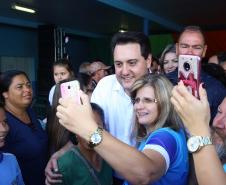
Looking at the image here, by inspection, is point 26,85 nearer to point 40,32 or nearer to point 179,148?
point 179,148

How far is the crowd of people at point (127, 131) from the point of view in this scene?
0.86 meters

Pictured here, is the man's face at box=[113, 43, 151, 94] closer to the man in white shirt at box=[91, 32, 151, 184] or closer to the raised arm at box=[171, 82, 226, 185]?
the man in white shirt at box=[91, 32, 151, 184]

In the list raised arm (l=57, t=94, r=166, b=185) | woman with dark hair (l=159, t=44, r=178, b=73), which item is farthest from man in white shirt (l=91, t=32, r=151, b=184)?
woman with dark hair (l=159, t=44, r=178, b=73)

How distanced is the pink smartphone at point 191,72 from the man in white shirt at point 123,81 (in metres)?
0.95

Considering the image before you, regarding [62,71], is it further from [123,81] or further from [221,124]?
[221,124]

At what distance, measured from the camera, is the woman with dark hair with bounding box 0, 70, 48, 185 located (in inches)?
86.9

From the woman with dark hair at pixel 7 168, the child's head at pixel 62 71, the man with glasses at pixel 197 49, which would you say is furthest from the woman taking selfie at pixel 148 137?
the child's head at pixel 62 71

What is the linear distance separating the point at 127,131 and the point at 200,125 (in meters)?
1.14

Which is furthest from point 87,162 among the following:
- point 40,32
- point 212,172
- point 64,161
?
point 40,32

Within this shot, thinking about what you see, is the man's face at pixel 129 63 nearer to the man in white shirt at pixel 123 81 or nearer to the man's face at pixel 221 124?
the man in white shirt at pixel 123 81

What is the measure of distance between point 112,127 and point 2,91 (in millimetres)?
935

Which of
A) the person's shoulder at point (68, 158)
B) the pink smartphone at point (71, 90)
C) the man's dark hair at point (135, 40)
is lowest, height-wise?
the person's shoulder at point (68, 158)

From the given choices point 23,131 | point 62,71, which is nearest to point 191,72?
point 23,131

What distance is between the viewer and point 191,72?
2.89ft
